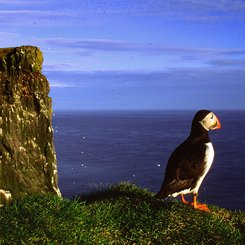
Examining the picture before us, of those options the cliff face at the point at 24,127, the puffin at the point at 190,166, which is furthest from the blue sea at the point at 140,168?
the puffin at the point at 190,166

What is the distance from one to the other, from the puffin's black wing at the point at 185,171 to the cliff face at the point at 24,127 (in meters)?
3.13

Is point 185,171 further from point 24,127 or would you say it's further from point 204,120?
point 24,127

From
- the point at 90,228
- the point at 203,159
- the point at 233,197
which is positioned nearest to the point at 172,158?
the point at 203,159

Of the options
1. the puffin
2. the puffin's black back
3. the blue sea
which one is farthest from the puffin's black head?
the blue sea

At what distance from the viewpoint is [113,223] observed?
10.9 meters

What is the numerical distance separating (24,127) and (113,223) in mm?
3511

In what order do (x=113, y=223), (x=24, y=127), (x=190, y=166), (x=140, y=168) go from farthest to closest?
(x=140, y=168)
(x=24, y=127)
(x=190, y=166)
(x=113, y=223)

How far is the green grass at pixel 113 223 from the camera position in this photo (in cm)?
943

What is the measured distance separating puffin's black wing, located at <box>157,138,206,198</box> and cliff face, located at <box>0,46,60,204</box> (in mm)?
3135

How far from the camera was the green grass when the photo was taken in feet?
30.9

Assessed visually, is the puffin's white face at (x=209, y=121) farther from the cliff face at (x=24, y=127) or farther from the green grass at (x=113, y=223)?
the cliff face at (x=24, y=127)

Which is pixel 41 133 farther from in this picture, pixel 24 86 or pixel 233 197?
pixel 233 197

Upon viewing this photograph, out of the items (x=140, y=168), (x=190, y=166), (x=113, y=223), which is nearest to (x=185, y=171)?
(x=190, y=166)

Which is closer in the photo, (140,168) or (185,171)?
(185,171)
